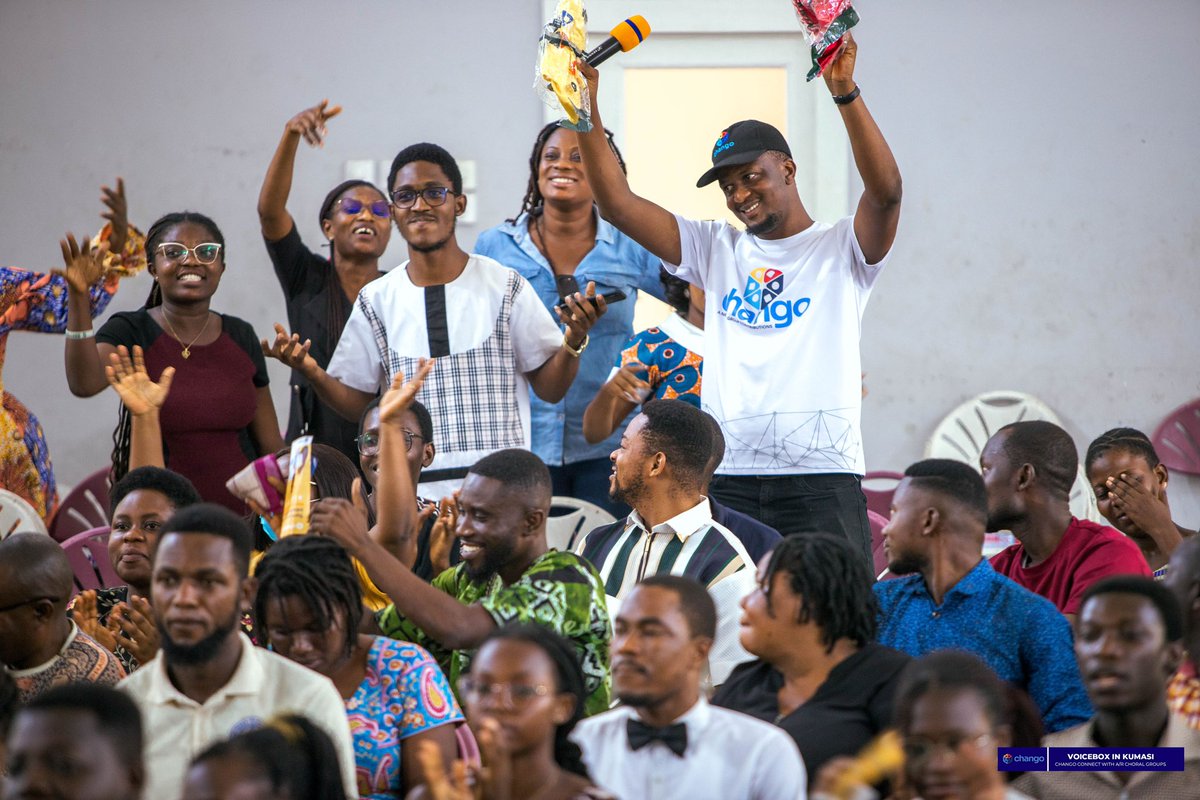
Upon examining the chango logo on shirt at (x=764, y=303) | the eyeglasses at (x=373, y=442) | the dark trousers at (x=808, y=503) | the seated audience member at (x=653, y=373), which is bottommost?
the dark trousers at (x=808, y=503)

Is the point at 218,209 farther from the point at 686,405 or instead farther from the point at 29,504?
the point at 686,405

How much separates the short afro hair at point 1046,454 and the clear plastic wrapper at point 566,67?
4.70ft

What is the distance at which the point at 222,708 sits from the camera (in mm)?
2926

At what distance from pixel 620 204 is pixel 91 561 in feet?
6.90

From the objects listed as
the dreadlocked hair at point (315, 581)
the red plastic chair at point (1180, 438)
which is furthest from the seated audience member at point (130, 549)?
the red plastic chair at point (1180, 438)

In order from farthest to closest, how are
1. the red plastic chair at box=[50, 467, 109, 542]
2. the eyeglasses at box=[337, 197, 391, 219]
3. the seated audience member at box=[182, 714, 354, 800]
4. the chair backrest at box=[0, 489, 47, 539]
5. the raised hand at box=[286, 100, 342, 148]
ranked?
the red plastic chair at box=[50, 467, 109, 542] → the eyeglasses at box=[337, 197, 391, 219] → the raised hand at box=[286, 100, 342, 148] → the chair backrest at box=[0, 489, 47, 539] → the seated audience member at box=[182, 714, 354, 800]

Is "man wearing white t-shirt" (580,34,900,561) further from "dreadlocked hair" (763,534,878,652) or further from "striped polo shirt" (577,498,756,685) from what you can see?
"dreadlocked hair" (763,534,878,652)

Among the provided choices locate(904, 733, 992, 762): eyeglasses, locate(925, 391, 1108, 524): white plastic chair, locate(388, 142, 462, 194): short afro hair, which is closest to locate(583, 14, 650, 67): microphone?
locate(388, 142, 462, 194): short afro hair

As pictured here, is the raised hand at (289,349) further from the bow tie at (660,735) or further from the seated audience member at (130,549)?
the bow tie at (660,735)

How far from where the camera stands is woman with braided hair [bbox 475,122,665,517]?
4.99 m

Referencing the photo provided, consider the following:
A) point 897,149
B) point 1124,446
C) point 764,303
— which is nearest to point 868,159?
point 764,303

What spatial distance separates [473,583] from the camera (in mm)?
3553

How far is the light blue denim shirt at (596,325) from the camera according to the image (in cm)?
500

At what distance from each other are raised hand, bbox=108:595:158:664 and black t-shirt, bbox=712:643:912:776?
1.37 meters
